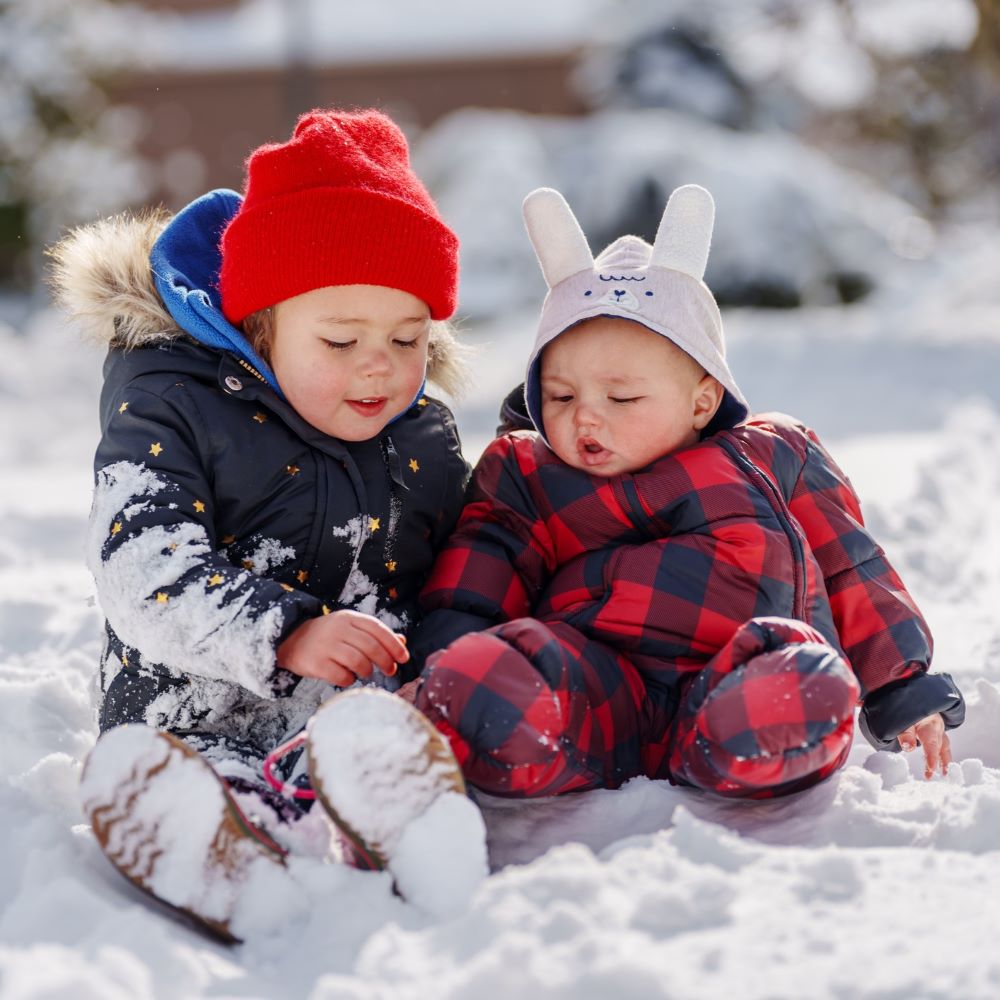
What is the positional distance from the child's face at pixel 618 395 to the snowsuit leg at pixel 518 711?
425mm

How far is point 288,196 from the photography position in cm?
221

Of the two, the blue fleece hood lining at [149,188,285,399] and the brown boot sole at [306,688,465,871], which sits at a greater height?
the blue fleece hood lining at [149,188,285,399]

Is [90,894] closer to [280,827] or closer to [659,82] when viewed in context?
[280,827]

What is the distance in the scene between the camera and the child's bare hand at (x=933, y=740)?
2.14 m

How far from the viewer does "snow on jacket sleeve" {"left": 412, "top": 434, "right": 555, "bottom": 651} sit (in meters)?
2.27

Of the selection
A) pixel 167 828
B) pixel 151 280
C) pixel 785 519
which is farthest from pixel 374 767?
pixel 151 280

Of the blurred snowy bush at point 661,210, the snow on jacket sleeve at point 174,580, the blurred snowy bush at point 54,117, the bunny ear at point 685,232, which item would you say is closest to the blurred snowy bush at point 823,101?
the blurred snowy bush at point 661,210

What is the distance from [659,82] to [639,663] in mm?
19637

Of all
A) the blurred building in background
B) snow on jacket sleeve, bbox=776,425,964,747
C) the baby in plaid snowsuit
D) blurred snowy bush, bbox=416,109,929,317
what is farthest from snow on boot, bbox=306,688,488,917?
blurred snowy bush, bbox=416,109,929,317

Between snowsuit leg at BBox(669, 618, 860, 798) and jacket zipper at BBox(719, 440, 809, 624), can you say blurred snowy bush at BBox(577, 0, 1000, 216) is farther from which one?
snowsuit leg at BBox(669, 618, 860, 798)

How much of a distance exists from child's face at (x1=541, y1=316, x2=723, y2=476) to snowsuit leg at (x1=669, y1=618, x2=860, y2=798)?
512mm

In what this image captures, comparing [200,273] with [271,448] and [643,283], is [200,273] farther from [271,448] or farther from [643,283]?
[643,283]

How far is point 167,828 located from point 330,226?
109cm

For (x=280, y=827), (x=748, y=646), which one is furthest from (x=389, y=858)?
(x=748, y=646)
